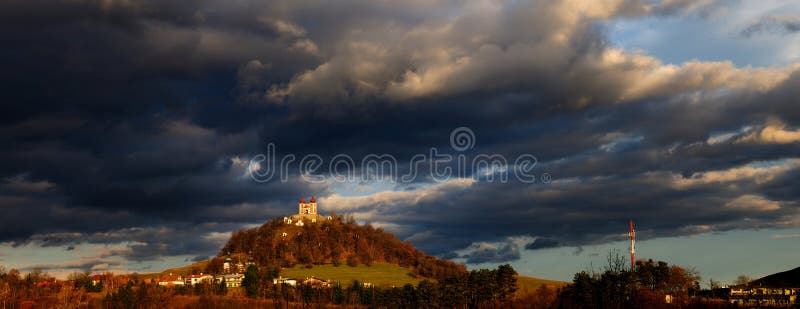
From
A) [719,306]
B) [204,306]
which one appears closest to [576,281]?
[719,306]

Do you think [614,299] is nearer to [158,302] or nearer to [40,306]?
[158,302]

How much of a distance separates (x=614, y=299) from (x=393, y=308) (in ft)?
230

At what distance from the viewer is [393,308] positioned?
18050cm

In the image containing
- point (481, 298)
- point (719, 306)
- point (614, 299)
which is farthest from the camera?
point (481, 298)

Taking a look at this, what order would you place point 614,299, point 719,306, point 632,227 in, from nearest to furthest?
point 614,299, point 719,306, point 632,227

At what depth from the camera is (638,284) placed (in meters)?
196

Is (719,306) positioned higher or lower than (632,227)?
lower

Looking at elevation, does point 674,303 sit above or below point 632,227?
below

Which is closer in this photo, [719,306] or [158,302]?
[719,306]

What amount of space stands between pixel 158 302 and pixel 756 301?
6085 inches

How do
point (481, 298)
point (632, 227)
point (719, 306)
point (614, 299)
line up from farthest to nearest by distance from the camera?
point (481, 298) < point (632, 227) < point (719, 306) < point (614, 299)

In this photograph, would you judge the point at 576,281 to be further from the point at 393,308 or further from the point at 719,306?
the point at 393,308

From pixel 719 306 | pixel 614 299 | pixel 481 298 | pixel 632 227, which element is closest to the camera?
pixel 614 299

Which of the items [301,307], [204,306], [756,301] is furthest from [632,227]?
[204,306]
